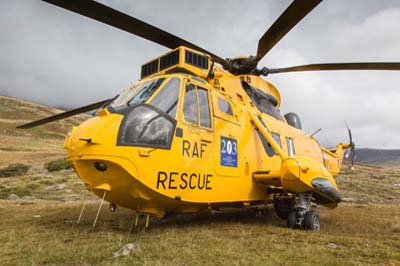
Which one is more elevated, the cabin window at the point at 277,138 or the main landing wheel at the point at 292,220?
the cabin window at the point at 277,138

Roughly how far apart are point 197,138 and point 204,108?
0.96 meters

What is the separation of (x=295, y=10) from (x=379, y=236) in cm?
530

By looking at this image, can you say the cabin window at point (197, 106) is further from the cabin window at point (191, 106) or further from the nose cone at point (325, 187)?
the nose cone at point (325, 187)

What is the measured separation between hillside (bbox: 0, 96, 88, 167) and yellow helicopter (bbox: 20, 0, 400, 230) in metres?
42.9

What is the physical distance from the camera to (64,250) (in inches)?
203

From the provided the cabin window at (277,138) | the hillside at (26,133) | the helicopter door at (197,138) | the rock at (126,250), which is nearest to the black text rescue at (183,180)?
the helicopter door at (197,138)

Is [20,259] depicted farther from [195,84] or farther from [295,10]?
[295,10]

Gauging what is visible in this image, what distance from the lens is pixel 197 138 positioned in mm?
6941

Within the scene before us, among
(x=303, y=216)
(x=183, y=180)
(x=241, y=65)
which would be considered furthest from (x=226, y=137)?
(x=241, y=65)

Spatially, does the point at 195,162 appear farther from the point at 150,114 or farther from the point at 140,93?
the point at 140,93

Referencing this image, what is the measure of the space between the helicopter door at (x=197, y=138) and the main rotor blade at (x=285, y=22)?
2109mm

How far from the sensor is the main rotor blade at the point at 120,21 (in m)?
5.71

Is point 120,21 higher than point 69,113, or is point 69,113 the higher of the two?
point 120,21

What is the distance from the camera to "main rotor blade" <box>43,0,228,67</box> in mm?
5711
